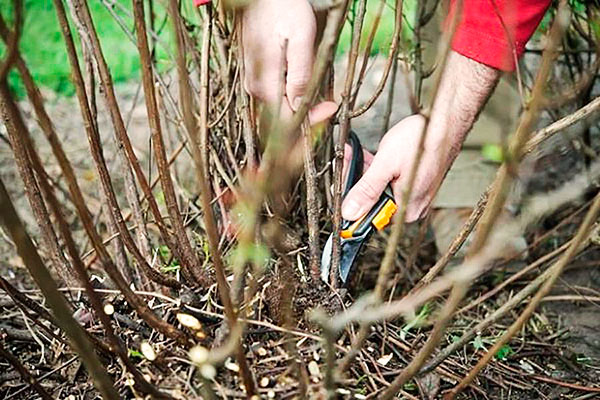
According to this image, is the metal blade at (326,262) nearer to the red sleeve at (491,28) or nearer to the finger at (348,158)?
the finger at (348,158)

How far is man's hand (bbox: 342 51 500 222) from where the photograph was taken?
146cm

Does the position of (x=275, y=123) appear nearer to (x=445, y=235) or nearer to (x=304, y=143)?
(x=304, y=143)

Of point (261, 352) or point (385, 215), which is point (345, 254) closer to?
point (385, 215)

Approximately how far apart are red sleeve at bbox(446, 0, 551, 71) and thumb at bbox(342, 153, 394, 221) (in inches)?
10.4

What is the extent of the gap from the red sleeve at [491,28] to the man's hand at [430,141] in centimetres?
3

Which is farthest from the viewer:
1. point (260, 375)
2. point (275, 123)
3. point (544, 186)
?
point (544, 186)

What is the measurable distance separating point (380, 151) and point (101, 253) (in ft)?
2.03

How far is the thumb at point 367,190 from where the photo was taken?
1.47 meters

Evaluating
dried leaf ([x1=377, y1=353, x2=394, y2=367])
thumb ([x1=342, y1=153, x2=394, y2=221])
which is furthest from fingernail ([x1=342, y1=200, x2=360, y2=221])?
dried leaf ([x1=377, y1=353, x2=394, y2=367])

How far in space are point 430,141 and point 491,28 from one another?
0.23m

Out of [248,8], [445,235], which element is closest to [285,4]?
[248,8]

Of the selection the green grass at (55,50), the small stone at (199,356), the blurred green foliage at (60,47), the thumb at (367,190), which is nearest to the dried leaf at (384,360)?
the thumb at (367,190)

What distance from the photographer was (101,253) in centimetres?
107

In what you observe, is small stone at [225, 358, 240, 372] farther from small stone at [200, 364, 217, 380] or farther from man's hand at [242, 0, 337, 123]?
man's hand at [242, 0, 337, 123]
